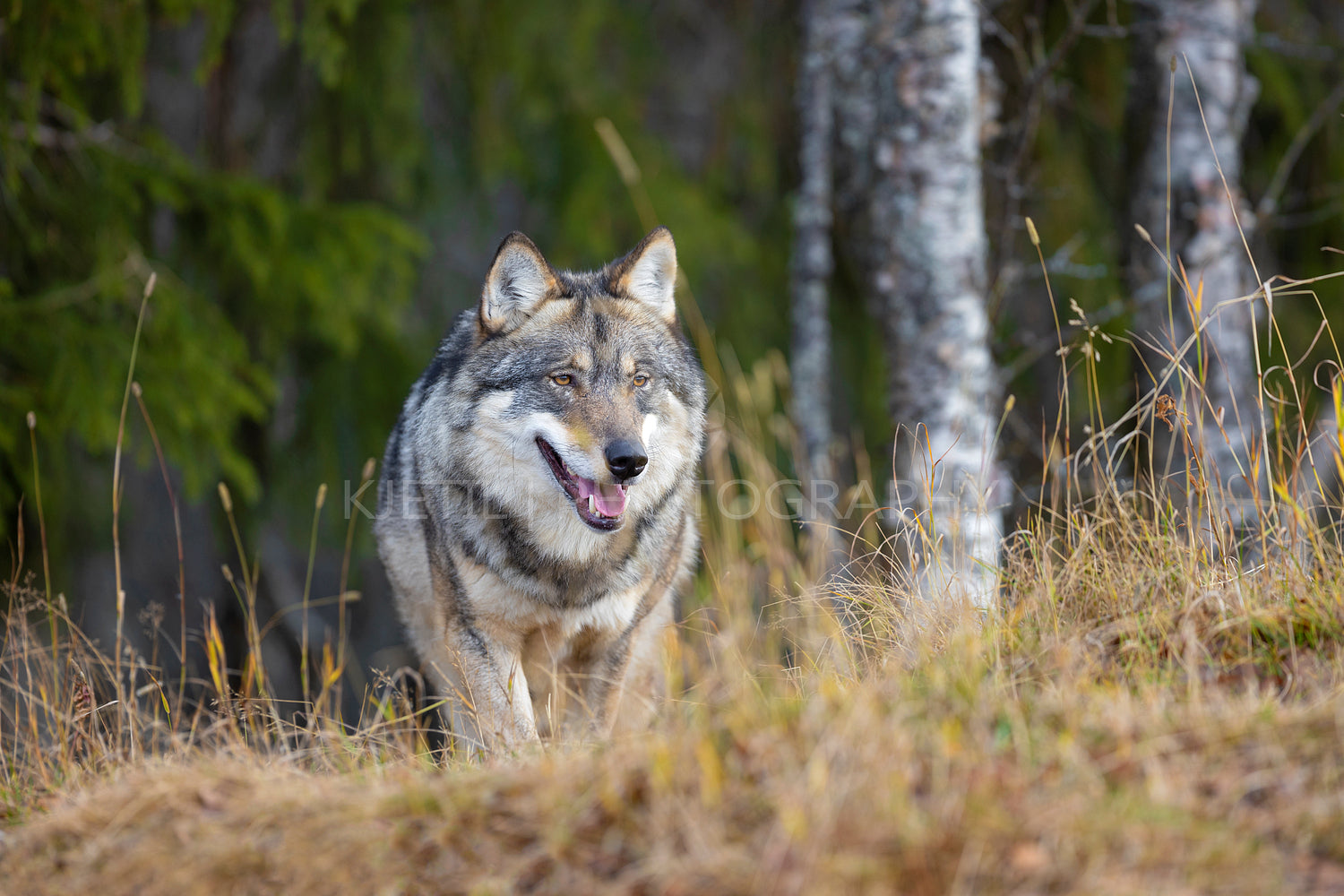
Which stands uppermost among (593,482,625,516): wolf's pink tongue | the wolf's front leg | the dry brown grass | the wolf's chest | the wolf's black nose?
the wolf's black nose

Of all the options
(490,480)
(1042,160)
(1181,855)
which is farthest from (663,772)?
(1042,160)

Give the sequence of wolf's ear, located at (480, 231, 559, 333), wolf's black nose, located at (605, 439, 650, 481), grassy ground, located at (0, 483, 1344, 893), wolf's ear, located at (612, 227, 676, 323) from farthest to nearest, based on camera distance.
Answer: wolf's ear, located at (612, 227, 676, 323) → wolf's ear, located at (480, 231, 559, 333) → wolf's black nose, located at (605, 439, 650, 481) → grassy ground, located at (0, 483, 1344, 893)

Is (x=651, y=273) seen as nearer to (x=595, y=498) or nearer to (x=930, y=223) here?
(x=595, y=498)

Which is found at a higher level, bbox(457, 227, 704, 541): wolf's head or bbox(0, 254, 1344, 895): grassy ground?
bbox(457, 227, 704, 541): wolf's head

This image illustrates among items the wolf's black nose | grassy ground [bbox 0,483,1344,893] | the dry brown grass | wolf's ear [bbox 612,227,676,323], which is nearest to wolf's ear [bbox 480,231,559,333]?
wolf's ear [bbox 612,227,676,323]

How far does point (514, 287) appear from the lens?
399 centimetres

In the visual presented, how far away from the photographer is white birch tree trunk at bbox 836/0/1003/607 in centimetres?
A: 489

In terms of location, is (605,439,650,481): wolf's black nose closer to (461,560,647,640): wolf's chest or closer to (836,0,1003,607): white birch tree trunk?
(461,560,647,640): wolf's chest

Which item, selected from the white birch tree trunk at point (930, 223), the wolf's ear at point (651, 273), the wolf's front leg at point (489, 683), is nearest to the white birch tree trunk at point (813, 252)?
the white birch tree trunk at point (930, 223)

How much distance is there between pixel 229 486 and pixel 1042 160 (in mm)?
6648

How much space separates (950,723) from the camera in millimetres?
1922

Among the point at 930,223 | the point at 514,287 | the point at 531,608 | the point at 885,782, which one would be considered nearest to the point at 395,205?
the point at 514,287

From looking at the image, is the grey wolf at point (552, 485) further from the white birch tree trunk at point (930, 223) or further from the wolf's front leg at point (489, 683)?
the white birch tree trunk at point (930, 223)

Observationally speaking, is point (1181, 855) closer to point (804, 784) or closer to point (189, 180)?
point (804, 784)
